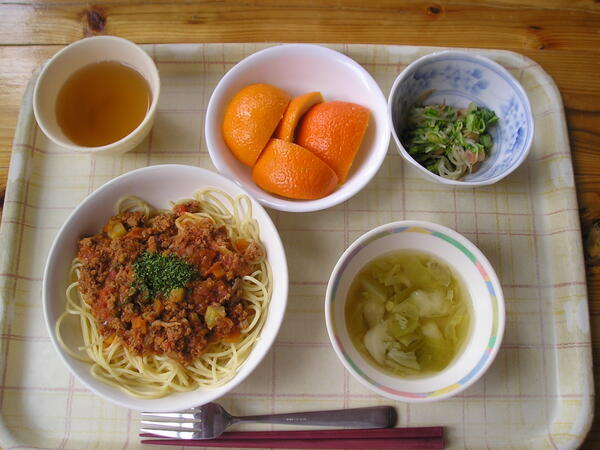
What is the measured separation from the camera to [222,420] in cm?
192

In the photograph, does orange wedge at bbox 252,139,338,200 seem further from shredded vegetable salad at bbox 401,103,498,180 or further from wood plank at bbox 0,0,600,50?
wood plank at bbox 0,0,600,50

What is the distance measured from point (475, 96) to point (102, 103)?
1684 mm

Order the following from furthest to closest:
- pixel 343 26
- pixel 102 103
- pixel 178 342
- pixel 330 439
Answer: pixel 343 26
pixel 102 103
pixel 330 439
pixel 178 342

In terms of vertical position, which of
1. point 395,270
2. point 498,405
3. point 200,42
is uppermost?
point 200,42

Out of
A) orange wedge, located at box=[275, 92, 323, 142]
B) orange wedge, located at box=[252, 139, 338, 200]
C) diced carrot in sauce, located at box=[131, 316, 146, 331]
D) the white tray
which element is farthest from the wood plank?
diced carrot in sauce, located at box=[131, 316, 146, 331]

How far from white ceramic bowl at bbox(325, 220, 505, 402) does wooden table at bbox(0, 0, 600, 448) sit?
102 cm

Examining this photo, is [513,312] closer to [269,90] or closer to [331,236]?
[331,236]

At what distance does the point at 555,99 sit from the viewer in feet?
7.50

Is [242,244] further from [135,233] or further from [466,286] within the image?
[466,286]

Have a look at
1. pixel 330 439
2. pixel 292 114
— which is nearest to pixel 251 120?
pixel 292 114

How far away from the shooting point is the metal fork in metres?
1.90

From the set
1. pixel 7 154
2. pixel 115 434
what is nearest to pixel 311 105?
pixel 7 154

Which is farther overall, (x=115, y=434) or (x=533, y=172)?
(x=533, y=172)

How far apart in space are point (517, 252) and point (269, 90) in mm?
1299
